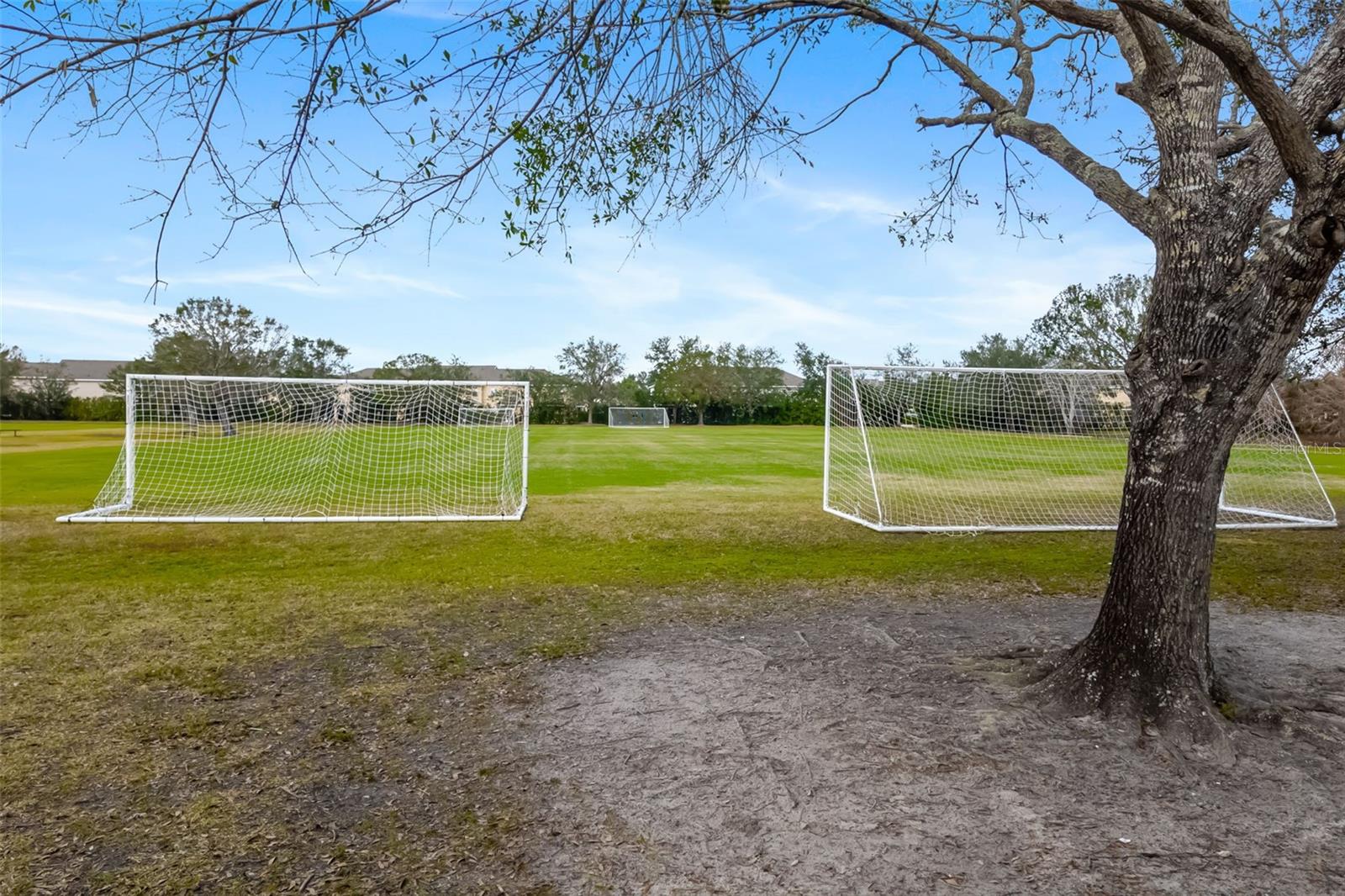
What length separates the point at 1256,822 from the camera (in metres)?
2.74

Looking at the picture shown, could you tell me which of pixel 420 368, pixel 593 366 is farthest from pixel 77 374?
pixel 593 366

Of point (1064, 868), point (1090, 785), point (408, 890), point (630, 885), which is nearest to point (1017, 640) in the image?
point (1090, 785)

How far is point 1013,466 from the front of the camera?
19891 mm

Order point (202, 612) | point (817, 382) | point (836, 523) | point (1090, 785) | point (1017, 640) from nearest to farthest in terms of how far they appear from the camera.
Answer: point (1090, 785)
point (1017, 640)
point (202, 612)
point (836, 523)
point (817, 382)

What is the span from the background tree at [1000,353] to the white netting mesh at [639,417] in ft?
65.5

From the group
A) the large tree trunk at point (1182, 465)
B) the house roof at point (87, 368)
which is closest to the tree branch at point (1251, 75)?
the large tree trunk at point (1182, 465)

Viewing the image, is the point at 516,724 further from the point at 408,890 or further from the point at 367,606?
the point at 367,606

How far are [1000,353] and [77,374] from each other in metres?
85.0

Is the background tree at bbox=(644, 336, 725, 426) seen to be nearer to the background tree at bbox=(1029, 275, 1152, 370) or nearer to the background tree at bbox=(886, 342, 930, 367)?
the background tree at bbox=(886, 342, 930, 367)

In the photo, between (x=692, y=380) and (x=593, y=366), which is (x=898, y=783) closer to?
(x=692, y=380)

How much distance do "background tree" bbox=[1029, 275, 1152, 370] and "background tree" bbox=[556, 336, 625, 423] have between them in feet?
110

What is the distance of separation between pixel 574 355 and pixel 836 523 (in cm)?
5623

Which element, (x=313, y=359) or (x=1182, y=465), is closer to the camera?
(x=1182, y=465)

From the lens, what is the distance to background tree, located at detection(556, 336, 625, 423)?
62.5 meters
